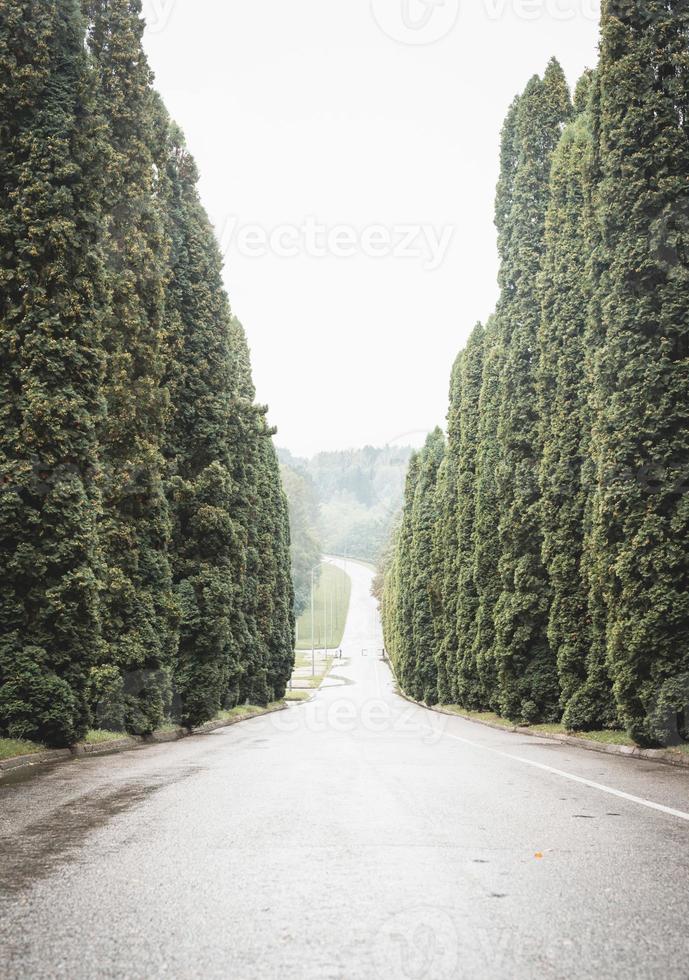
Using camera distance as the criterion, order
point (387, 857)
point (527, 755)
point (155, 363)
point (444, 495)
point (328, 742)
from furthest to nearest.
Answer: point (444, 495)
point (155, 363)
point (328, 742)
point (527, 755)
point (387, 857)

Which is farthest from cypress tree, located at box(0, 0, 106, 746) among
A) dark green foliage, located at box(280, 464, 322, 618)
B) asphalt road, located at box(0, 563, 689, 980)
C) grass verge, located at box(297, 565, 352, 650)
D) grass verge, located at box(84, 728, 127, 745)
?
dark green foliage, located at box(280, 464, 322, 618)

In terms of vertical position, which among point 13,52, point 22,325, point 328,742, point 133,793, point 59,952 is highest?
point 13,52

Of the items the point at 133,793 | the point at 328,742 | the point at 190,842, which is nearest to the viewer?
the point at 190,842

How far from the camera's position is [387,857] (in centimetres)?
513

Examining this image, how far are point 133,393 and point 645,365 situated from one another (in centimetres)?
976

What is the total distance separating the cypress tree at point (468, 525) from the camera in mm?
29891

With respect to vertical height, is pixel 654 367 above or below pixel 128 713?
above

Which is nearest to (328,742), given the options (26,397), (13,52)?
(26,397)

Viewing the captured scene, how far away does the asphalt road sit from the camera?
3.33 m

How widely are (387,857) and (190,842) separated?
52.1 inches

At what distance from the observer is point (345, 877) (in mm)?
4609

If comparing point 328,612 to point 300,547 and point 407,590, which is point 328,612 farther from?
point 407,590

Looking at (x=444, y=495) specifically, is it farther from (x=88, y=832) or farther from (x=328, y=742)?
(x=88, y=832)

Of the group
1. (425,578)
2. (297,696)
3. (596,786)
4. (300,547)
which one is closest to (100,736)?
(596,786)
